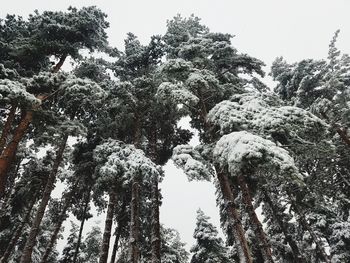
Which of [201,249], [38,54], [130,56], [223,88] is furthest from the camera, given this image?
[201,249]

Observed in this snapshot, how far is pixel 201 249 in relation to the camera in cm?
2356

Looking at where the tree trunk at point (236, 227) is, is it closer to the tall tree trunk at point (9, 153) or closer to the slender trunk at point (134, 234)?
the slender trunk at point (134, 234)

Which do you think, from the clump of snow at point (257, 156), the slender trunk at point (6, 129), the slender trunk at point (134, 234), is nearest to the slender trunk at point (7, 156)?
the slender trunk at point (6, 129)

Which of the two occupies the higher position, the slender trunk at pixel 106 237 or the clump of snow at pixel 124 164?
the clump of snow at pixel 124 164

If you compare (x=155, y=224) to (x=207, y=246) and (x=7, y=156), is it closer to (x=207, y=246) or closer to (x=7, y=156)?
(x=7, y=156)

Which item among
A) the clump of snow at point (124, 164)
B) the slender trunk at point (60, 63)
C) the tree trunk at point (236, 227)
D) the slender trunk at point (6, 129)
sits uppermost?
the slender trunk at point (60, 63)

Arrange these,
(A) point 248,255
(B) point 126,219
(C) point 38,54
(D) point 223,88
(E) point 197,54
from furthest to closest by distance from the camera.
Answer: (B) point 126,219, (C) point 38,54, (E) point 197,54, (D) point 223,88, (A) point 248,255

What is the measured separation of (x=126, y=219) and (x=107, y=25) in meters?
12.3

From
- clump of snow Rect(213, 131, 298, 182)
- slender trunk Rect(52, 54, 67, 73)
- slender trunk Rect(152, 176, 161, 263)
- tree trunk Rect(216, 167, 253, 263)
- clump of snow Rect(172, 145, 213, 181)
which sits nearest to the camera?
clump of snow Rect(213, 131, 298, 182)

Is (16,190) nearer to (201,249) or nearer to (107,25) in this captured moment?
(107,25)

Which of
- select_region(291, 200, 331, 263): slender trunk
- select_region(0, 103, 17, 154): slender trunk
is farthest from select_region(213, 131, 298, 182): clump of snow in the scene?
select_region(291, 200, 331, 263): slender trunk

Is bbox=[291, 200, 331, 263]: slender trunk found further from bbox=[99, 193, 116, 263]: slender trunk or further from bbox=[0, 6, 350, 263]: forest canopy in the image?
bbox=[99, 193, 116, 263]: slender trunk


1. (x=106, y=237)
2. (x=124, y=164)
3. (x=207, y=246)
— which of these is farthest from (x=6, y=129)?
(x=207, y=246)

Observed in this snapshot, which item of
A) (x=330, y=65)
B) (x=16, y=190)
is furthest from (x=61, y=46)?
(x=330, y=65)
